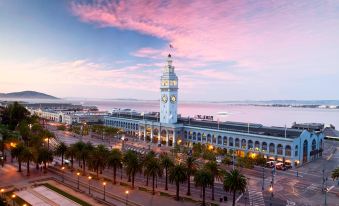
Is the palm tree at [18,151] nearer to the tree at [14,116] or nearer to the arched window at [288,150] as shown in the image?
the tree at [14,116]

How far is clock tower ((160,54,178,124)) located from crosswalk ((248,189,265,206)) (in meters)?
64.6

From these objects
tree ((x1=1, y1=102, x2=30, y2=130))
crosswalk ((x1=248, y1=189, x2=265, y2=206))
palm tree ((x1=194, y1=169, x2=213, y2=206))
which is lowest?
crosswalk ((x1=248, y1=189, x2=265, y2=206))

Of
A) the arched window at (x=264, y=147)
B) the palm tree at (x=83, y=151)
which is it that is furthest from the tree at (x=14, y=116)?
the arched window at (x=264, y=147)

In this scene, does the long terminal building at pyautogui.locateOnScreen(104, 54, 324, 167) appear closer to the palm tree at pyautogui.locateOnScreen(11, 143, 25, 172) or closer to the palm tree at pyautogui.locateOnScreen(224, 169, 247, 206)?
the palm tree at pyautogui.locateOnScreen(224, 169, 247, 206)

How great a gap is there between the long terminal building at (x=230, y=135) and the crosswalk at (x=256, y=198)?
32178mm

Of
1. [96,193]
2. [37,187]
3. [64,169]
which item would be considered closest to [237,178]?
[96,193]

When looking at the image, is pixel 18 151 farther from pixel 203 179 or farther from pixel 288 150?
pixel 288 150

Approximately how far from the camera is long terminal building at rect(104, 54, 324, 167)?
93.1 metres

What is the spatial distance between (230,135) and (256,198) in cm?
4737

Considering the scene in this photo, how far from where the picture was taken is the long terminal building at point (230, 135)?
93.1 m

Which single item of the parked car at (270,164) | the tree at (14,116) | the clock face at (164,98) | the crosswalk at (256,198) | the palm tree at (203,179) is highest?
the clock face at (164,98)

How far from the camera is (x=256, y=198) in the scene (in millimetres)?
60812

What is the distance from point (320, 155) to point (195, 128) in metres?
47.0

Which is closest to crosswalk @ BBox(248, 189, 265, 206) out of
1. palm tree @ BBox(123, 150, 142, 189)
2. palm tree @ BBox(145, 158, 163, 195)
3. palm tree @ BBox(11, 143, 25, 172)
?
palm tree @ BBox(145, 158, 163, 195)
